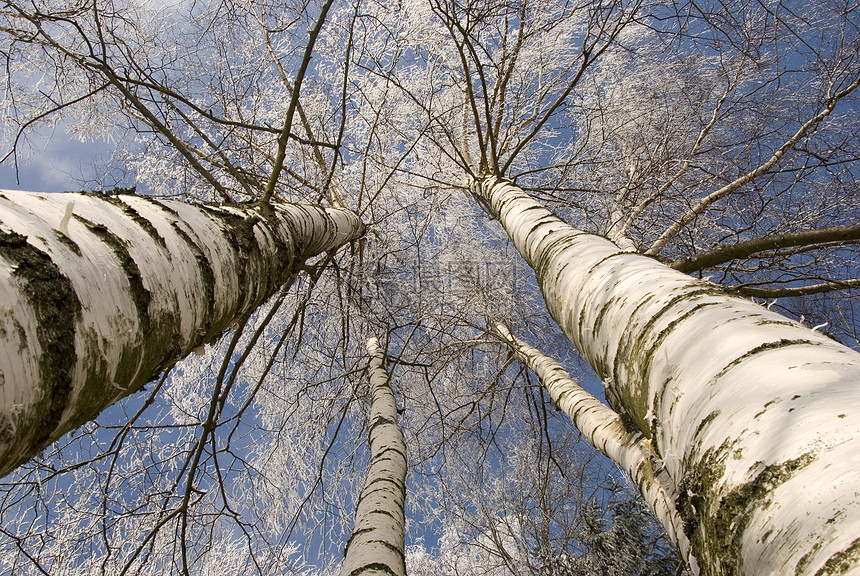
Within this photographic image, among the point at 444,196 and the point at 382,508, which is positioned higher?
the point at 444,196

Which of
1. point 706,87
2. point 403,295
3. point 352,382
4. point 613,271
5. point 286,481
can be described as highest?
point 706,87

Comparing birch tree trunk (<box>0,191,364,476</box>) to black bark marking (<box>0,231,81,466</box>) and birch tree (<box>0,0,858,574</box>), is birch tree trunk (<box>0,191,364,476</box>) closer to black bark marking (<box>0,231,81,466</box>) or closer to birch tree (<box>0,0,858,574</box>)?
black bark marking (<box>0,231,81,466</box>)

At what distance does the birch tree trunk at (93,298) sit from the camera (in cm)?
58

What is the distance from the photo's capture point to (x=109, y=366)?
0.75 metres

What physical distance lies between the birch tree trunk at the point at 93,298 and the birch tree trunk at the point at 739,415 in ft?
2.93

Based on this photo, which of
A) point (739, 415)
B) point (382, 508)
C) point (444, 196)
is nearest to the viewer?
point (739, 415)

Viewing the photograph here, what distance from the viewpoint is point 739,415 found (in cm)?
55

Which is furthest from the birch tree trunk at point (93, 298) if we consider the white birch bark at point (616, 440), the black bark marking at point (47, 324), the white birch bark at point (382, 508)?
the white birch bark at point (616, 440)

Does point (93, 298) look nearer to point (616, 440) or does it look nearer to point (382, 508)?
point (382, 508)

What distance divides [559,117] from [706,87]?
1337 millimetres

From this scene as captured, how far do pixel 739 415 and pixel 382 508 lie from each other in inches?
56.7

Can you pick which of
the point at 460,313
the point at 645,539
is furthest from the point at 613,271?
the point at 645,539

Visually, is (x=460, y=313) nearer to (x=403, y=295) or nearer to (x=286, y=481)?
(x=403, y=295)

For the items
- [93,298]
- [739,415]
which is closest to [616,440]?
[739,415]
